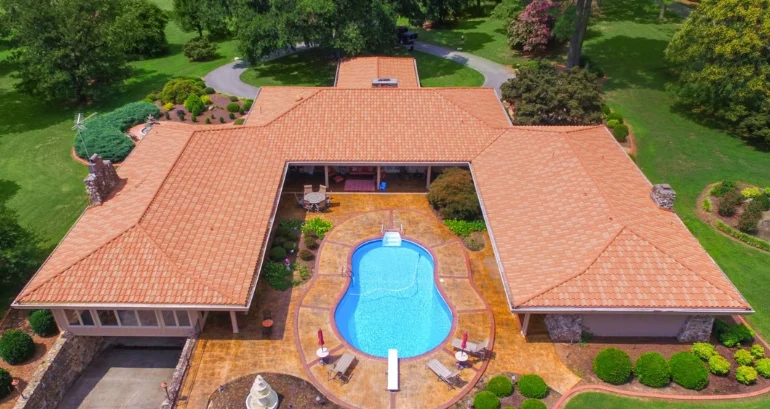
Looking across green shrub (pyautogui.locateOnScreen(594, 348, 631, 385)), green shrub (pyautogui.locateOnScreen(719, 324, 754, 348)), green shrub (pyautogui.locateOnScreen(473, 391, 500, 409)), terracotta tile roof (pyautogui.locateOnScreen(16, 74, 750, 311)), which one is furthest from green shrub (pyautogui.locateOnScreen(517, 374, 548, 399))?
green shrub (pyautogui.locateOnScreen(719, 324, 754, 348))

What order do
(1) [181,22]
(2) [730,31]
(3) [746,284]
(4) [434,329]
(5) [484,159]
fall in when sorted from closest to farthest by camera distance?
(4) [434,329], (3) [746,284], (5) [484,159], (2) [730,31], (1) [181,22]

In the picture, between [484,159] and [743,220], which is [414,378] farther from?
[743,220]

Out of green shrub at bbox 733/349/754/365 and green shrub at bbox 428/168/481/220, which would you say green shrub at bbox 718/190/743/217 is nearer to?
green shrub at bbox 733/349/754/365

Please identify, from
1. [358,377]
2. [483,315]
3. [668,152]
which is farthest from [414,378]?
[668,152]

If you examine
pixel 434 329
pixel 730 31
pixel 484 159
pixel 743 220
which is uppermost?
pixel 730 31

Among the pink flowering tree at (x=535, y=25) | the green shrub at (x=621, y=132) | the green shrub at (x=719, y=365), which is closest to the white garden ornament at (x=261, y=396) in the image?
the green shrub at (x=719, y=365)

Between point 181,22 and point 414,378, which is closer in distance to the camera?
point 414,378
